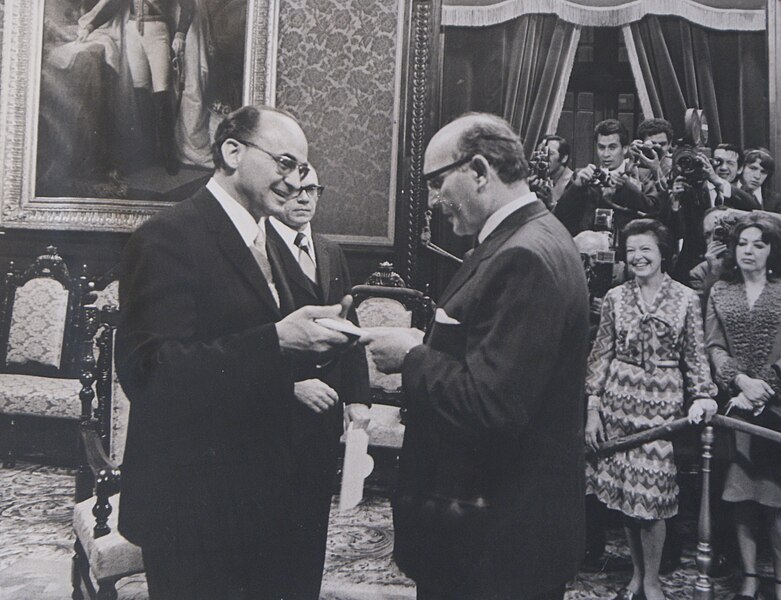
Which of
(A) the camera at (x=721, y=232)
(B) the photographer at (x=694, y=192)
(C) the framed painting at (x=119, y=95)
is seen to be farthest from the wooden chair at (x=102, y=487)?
(A) the camera at (x=721, y=232)

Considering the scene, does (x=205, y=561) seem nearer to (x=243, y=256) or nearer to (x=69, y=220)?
(x=243, y=256)

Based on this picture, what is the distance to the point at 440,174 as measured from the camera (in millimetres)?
1221

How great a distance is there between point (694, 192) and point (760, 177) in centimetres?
17

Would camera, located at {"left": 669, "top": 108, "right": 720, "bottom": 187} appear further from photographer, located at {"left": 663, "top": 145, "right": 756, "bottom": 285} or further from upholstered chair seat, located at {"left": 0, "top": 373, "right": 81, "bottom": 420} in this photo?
upholstered chair seat, located at {"left": 0, "top": 373, "right": 81, "bottom": 420}

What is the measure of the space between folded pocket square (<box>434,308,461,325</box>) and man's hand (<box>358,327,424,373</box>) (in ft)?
0.20

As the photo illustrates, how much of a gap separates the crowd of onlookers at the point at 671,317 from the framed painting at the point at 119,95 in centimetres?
89

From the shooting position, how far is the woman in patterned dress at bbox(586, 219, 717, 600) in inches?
79.5

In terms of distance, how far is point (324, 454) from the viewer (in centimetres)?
149

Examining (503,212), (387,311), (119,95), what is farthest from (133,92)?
(503,212)

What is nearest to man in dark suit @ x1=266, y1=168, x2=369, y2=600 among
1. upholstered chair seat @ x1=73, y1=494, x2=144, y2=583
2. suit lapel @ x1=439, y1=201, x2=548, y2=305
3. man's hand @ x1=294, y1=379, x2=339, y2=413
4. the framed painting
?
man's hand @ x1=294, y1=379, x2=339, y2=413

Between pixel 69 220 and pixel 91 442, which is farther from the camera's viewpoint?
pixel 69 220

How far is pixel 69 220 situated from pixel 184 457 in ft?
2.88

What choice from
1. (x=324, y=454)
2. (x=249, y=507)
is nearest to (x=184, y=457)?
(x=249, y=507)

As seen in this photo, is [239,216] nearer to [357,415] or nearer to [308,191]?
[308,191]
